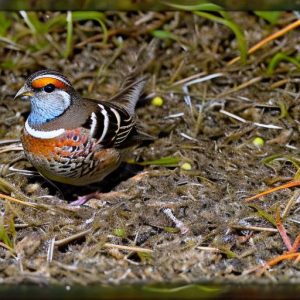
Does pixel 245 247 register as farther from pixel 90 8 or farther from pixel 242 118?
pixel 90 8

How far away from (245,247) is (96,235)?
31.0 inches

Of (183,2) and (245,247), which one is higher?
(183,2)

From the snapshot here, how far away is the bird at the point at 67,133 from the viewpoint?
427 cm

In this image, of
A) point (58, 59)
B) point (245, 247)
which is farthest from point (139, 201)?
point (58, 59)

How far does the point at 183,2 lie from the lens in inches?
218

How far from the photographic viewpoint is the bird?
14.0ft

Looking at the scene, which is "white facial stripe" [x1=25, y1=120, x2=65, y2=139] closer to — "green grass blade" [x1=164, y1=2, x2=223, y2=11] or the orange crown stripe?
the orange crown stripe

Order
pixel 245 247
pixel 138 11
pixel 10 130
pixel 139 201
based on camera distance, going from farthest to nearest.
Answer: pixel 138 11
pixel 10 130
pixel 139 201
pixel 245 247

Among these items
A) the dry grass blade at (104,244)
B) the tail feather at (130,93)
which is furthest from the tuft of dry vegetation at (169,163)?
the tail feather at (130,93)

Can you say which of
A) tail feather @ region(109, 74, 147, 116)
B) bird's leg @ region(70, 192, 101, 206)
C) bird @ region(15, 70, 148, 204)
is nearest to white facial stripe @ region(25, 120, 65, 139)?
bird @ region(15, 70, 148, 204)

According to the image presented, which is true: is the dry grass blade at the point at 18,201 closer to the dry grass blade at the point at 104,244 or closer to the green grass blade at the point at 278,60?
the dry grass blade at the point at 104,244

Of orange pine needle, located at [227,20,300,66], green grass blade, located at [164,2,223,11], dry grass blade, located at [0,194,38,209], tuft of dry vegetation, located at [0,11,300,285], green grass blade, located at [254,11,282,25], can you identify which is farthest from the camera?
green grass blade, located at [254,11,282,25]

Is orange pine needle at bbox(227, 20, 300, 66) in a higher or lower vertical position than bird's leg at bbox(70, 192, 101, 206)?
higher

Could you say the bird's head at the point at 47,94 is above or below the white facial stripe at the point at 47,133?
above
